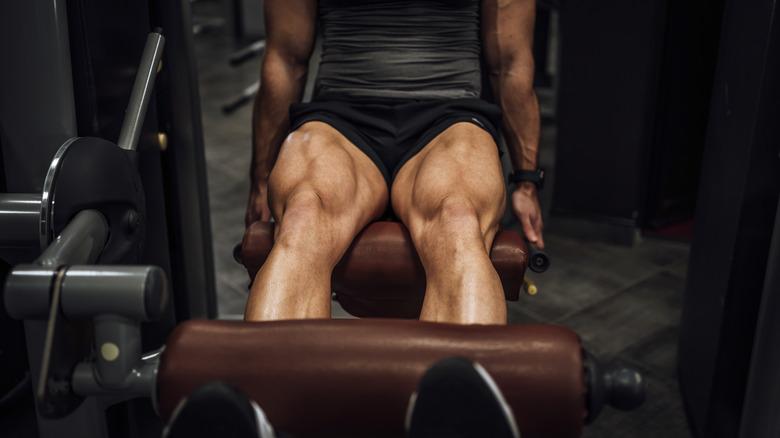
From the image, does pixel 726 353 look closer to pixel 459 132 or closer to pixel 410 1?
pixel 459 132

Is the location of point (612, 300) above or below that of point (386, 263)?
below

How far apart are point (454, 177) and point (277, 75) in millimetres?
453

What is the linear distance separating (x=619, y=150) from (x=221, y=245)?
136 cm

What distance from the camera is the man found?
109 centimetres

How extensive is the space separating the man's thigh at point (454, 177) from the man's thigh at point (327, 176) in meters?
0.05

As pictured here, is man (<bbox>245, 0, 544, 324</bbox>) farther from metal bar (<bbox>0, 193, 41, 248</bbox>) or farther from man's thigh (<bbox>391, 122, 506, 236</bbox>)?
metal bar (<bbox>0, 193, 41, 248</bbox>)

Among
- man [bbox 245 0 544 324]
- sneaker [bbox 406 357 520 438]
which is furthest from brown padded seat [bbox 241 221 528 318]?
sneaker [bbox 406 357 520 438]

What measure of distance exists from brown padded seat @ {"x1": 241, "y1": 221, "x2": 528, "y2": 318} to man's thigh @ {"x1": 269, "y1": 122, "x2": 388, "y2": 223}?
0.16 ft

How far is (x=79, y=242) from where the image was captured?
929mm

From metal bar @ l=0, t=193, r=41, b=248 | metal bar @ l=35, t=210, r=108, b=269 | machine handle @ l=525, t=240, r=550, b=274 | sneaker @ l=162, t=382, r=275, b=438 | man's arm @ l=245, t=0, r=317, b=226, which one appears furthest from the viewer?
man's arm @ l=245, t=0, r=317, b=226

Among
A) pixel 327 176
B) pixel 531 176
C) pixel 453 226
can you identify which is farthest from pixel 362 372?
pixel 531 176

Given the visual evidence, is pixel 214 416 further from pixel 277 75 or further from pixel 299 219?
pixel 277 75

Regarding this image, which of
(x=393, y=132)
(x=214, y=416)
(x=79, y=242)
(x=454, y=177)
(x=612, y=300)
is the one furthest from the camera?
(x=612, y=300)

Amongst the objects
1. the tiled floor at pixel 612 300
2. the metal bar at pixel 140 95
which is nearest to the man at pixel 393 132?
the metal bar at pixel 140 95
